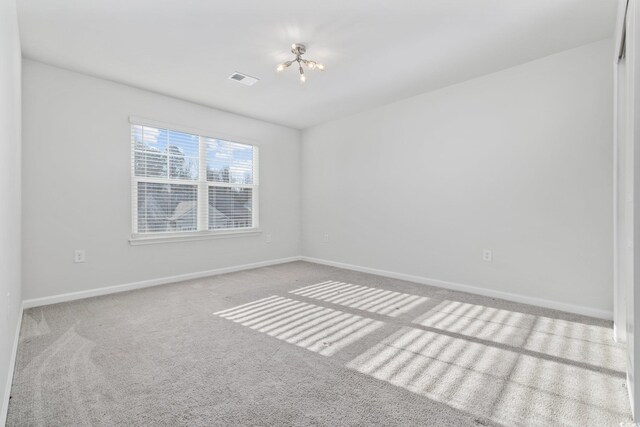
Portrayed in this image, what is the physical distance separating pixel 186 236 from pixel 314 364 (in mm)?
2931

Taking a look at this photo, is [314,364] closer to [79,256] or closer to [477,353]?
[477,353]

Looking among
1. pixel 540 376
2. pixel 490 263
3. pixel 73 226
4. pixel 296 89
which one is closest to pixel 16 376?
pixel 73 226

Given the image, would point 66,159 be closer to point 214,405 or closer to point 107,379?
point 107,379

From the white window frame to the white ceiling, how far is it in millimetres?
682

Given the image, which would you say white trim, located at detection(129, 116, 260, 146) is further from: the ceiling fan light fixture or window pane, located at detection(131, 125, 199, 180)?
the ceiling fan light fixture

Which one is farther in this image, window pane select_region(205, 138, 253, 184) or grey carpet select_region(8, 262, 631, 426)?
window pane select_region(205, 138, 253, 184)

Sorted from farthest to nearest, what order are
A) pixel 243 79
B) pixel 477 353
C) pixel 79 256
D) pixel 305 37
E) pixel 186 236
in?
1. pixel 186 236
2. pixel 243 79
3. pixel 79 256
4. pixel 305 37
5. pixel 477 353

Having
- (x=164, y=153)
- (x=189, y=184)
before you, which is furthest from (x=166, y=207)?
(x=164, y=153)

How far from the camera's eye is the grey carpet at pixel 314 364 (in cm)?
149

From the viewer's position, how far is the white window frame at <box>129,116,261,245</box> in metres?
3.74

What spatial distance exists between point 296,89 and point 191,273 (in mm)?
2829

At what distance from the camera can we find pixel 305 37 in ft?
8.59

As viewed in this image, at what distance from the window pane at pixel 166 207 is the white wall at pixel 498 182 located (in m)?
2.31

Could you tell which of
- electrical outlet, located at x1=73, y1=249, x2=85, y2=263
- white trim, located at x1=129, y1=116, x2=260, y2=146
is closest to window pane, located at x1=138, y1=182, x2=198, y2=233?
electrical outlet, located at x1=73, y1=249, x2=85, y2=263
